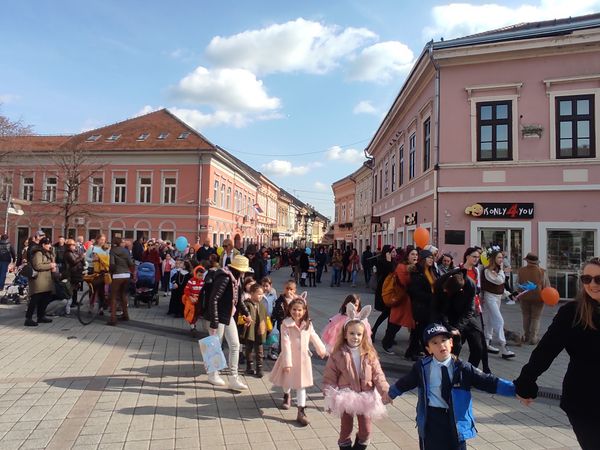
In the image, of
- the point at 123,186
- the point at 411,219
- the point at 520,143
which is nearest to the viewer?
the point at 520,143

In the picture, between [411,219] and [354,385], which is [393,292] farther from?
[411,219]

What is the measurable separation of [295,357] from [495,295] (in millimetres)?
4318

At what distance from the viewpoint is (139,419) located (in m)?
4.51

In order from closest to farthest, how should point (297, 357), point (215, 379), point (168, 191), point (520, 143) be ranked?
point (297, 357) < point (215, 379) < point (520, 143) < point (168, 191)

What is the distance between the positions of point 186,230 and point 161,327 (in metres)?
26.5

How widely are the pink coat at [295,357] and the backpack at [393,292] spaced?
9.51ft

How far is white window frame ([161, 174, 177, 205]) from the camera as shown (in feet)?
117

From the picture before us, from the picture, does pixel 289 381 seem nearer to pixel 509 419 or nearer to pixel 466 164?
pixel 509 419

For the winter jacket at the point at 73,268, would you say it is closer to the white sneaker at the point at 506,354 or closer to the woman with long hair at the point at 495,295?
the woman with long hair at the point at 495,295

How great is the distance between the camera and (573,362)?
8.62ft

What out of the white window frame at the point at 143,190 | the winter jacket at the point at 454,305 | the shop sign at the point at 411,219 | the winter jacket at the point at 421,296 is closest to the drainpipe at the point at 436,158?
the shop sign at the point at 411,219

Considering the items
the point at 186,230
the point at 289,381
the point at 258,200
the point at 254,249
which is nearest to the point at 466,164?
the point at 254,249

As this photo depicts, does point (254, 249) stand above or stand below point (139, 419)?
above

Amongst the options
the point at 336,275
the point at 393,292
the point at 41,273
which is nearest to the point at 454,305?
the point at 393,292
